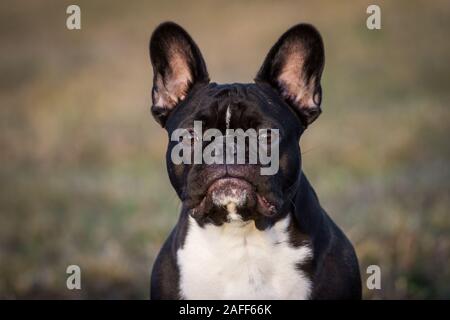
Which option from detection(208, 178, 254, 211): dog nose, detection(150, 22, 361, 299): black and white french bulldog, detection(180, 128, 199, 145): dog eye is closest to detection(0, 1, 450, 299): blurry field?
detection(150, 22, 361, 299): black and white french bulldog

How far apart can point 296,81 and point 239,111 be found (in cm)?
63

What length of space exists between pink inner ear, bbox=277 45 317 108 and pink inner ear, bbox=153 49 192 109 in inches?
21.2

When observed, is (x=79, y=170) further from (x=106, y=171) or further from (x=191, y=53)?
(x=191, y=53)

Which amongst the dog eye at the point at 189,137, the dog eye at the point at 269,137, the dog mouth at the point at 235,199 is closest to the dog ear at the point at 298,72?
the dog eye at the point at 269,137

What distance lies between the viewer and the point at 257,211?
5.80m

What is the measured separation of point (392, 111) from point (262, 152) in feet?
29.2

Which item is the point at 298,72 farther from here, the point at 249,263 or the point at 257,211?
the point at 249,263

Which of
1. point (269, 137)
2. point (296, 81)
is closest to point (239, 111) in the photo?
point (269, 137)

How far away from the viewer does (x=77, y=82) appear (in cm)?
1653

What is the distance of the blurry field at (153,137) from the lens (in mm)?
9086

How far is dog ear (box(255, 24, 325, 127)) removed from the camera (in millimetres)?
6398

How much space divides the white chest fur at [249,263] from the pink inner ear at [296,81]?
750 mm

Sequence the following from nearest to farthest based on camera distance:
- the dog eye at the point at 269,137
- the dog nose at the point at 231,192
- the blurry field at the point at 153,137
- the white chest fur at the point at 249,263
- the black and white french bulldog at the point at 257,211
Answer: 1. the dog nose at the point at 231,192
2. the black and white french bulldog at the point at 257,211
3. the dog eye at the point at 269,137
4. the white chest fur at the point at 249,263
5. the blurry field at the point at 153,137

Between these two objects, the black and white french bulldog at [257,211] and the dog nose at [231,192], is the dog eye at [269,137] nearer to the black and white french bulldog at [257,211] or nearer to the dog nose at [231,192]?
the black and white french bulldog at [257,211]
